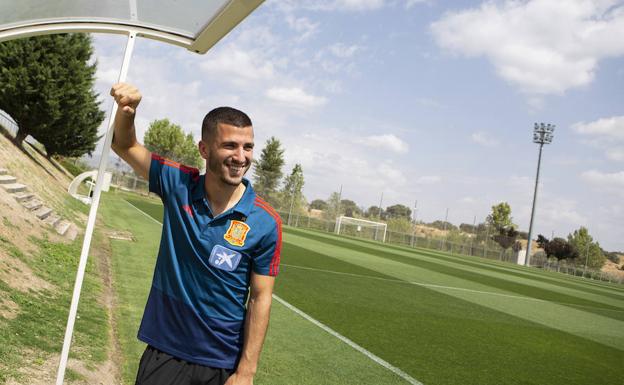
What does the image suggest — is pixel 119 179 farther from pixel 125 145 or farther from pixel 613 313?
pixel 125 145

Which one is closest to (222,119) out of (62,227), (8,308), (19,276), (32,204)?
(8,308)

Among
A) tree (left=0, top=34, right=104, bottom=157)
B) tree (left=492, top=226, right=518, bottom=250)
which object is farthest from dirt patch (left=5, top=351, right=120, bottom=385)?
tree (left=492, top=226, right=518, bottom=250)

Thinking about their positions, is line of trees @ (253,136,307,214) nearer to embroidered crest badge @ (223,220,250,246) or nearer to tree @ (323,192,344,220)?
tree @ (323,192,344,220)

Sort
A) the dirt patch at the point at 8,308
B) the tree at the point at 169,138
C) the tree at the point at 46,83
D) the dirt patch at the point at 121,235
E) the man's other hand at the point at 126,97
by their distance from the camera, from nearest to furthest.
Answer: the man's other hand at the point at 126,97 < the dirt patch at the point at 8,308 < the dirt patch at the point at 121,235 < the tree at the point at 46,83 < the tree at the point at 169,138

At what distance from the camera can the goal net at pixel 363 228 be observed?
49.4m

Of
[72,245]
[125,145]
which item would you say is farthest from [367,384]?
[72,245]

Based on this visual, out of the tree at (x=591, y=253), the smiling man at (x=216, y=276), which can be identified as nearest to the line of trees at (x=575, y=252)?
the tree at (x=591, y=253)

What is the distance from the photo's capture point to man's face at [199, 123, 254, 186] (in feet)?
7.31

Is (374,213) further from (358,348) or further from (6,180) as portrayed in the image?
(358,348)

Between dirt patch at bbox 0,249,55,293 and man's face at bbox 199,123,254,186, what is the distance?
4644mm

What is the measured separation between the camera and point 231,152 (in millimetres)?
2232

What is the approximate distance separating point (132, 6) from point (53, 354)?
333 cm

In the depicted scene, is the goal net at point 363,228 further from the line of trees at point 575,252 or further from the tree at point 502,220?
the line of trees at point 575,252

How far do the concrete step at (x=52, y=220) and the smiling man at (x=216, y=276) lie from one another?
29.7 feet
